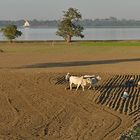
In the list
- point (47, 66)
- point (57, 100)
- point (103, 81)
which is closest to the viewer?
point (57, 100)

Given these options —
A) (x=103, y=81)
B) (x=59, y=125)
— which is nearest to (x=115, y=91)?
(x=103, y=81)

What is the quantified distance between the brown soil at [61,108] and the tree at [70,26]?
47.5 metres

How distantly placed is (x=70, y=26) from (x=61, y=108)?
6005 centimetres

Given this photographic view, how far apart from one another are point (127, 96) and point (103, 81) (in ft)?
17.1

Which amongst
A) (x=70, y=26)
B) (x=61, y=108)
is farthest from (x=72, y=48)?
(x=61, y=108)

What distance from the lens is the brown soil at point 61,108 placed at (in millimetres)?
15000

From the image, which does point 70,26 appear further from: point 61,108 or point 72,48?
point 61,108

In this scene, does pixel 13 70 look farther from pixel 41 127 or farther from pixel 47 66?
pixel 41 127

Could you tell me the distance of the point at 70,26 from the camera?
78.1 m

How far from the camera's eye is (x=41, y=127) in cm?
1563

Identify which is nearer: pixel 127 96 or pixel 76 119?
pixel 76 119

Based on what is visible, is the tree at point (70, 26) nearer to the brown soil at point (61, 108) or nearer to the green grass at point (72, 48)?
the green grass at point (72, 48)

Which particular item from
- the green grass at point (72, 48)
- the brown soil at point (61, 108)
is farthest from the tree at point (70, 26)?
the brown soil at point (61, 108)

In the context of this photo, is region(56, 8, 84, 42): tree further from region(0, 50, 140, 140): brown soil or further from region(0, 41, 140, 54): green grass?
region(0, 50, 140, 140): brown soil
